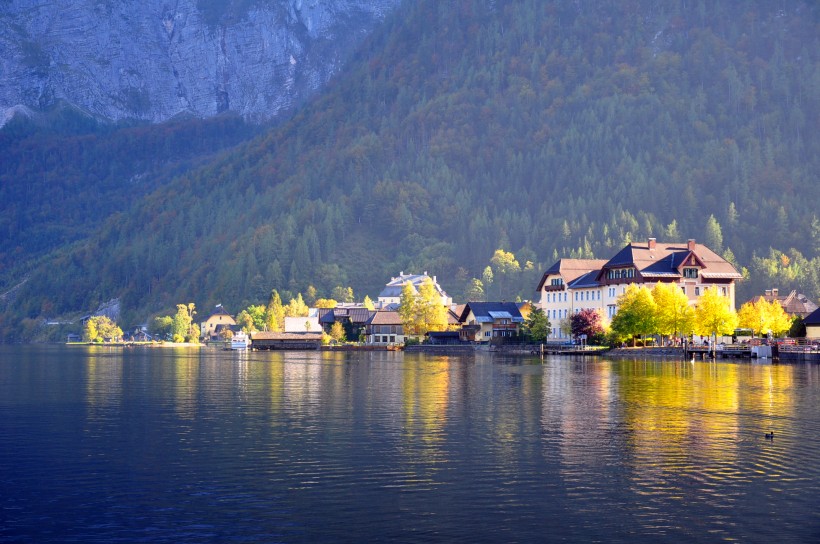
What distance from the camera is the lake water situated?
31.2 m

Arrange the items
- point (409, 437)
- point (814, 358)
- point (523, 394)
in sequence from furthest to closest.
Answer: point (814, 358)
point (523, 394)
point (409, 437)

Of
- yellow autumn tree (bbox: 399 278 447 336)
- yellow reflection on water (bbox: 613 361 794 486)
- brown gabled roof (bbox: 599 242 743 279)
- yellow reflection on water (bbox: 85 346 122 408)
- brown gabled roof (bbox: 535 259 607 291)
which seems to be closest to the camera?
yellow reflection on water (bbox: 613 361 794 486)

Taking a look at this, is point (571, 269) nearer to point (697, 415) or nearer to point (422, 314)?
point (422, 314)

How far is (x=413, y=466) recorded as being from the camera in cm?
4016

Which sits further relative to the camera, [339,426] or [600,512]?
[339,426]

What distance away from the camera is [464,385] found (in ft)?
266

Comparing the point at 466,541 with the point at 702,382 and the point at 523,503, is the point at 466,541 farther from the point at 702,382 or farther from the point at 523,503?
the point at 702,382

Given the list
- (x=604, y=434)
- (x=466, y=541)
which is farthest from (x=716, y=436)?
(x=466, y=541)

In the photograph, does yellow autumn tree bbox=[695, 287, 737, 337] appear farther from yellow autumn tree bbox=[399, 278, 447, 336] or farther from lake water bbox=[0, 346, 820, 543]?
lake water bbox=[0, 346, 820, 543]

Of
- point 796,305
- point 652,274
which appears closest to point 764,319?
point 652,274

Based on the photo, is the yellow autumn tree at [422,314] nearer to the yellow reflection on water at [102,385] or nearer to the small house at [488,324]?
the small house at [488,324]

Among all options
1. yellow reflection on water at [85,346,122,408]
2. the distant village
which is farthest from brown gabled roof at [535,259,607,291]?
yellow reflection on water at [85,346,122,408]

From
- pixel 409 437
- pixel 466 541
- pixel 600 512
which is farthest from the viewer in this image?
pixel 409 437

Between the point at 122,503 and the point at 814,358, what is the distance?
100 metres
